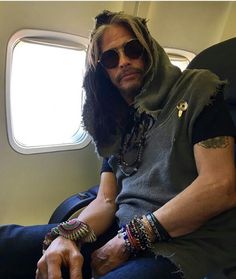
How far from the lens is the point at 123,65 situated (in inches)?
46.2

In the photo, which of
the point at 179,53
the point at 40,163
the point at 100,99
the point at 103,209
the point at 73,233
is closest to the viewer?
the point at 73,233

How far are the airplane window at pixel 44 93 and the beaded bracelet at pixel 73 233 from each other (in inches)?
24.2

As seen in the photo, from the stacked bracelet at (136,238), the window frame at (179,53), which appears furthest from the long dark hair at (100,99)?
the window frame at (179,53)

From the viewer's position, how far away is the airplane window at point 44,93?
5.44 feet

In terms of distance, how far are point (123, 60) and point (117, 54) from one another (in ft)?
0.11

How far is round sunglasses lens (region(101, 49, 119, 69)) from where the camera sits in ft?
3.91

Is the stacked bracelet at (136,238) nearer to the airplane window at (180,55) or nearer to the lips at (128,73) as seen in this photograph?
the lips at (128,73)

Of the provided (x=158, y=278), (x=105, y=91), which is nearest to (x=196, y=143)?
(x=158, y=278)

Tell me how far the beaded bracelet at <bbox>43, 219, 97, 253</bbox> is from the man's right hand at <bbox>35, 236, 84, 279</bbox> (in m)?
0.04

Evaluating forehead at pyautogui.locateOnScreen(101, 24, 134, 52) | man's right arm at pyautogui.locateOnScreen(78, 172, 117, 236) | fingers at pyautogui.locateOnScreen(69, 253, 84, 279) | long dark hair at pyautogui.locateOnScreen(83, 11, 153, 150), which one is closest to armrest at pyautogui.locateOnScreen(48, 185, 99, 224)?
man's right arm at pyautogui.locateOnScreen(78, 172, 117, 236)

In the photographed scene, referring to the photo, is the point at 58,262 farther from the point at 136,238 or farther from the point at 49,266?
the point at 136,238

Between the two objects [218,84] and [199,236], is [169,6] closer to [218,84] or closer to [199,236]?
[218,84]

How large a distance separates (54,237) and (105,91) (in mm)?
574

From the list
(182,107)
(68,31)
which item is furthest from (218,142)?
(68,31)
